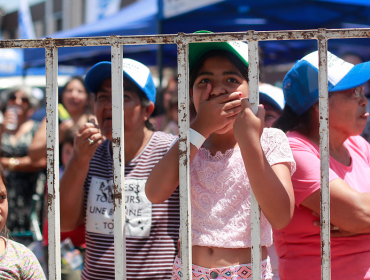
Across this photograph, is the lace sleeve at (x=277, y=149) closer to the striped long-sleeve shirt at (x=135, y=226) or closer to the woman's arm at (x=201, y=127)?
the woman's arm at (x=201, y=127)

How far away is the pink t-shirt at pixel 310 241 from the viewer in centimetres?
155

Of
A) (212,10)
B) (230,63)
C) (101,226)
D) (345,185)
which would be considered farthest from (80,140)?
(212,10)

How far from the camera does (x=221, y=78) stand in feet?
4.76

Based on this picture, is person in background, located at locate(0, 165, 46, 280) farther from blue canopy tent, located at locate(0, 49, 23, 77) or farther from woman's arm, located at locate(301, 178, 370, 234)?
blue canopy tent, located at locate(0, 49, 23, 77)

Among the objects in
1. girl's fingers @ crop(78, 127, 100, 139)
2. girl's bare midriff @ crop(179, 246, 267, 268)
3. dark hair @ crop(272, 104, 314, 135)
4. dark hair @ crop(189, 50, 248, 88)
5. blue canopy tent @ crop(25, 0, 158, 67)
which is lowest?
girl's bare midriff @ crop(179, 246, 267, 268)

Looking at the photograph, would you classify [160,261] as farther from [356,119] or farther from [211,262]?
[356,119]

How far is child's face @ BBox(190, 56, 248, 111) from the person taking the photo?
4.74 ft

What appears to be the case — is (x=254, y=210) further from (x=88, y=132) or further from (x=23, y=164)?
(x=23, y=164)

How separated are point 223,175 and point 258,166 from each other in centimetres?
27

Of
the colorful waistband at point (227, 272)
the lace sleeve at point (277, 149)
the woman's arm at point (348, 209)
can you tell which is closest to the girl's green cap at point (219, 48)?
the lace sleeve at point (277, 149)

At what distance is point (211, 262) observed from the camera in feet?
4.64

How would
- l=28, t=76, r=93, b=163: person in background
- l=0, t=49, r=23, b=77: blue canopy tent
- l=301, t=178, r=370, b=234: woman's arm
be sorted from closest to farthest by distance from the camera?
l=301, t=178, r=370, b=234: woman's arm < l=28, t=76, r=93, b=163: person in background < l=0, t=49, r=23, b=77: blue canopy tent

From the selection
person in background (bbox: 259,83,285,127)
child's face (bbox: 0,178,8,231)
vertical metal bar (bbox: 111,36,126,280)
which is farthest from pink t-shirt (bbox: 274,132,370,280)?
child's face (bbox: 0,178,8,231)

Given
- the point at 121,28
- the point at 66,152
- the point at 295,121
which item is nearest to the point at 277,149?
the point at 295,121
